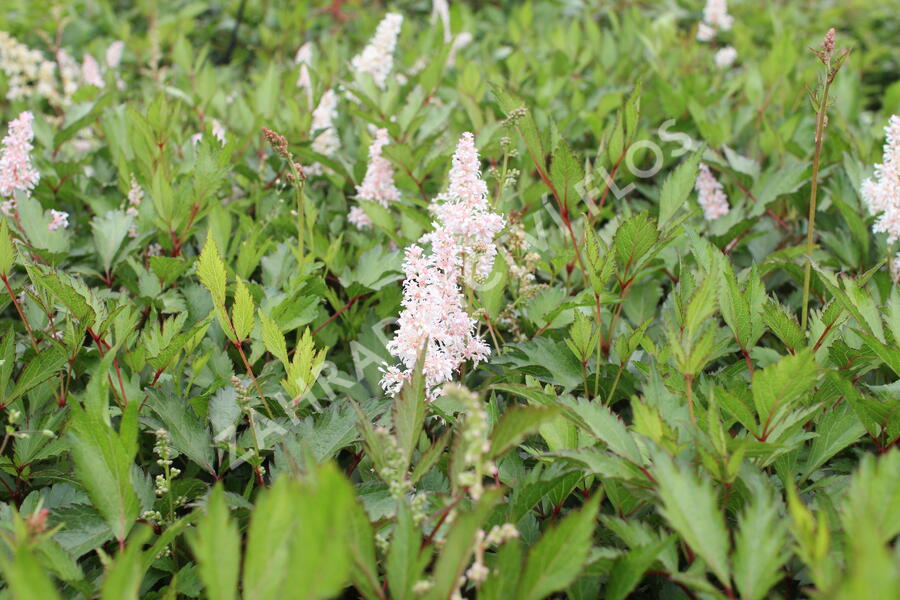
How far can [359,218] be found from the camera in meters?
2.09

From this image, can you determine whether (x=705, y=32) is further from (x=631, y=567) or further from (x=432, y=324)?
(x=631, y=567)

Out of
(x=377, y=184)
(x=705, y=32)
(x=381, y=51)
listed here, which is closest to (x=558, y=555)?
(x=377, y=184)

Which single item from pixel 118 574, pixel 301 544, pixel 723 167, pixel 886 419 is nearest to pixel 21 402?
pixel 118 574

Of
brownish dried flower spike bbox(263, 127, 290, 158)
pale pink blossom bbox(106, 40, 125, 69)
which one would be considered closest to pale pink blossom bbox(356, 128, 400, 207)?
brownish dried flower spike bbox(263, 127, 290, 158)

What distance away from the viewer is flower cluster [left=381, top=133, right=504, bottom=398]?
53.0 inches

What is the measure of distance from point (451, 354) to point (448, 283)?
5.2 inches

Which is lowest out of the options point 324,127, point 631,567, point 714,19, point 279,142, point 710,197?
point 631,567

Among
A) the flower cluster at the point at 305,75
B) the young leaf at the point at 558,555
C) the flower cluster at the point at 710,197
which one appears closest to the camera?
the young leaf at the point at 558,555

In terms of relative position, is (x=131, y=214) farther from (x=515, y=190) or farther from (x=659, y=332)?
(x=659, y=332)

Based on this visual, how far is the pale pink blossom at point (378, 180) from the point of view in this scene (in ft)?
6.89

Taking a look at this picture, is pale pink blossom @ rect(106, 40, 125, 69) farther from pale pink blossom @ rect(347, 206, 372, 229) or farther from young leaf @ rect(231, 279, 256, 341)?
young leaf @ rect(231, 279, 256, 341)

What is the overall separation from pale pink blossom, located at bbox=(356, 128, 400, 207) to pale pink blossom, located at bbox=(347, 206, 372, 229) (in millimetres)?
41

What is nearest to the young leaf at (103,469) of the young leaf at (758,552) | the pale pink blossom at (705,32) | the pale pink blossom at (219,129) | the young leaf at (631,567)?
the young leaf at (631,567)

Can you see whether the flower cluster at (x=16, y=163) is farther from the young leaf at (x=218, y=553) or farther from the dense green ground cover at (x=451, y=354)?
the young leaf at (x=218, y=553)
